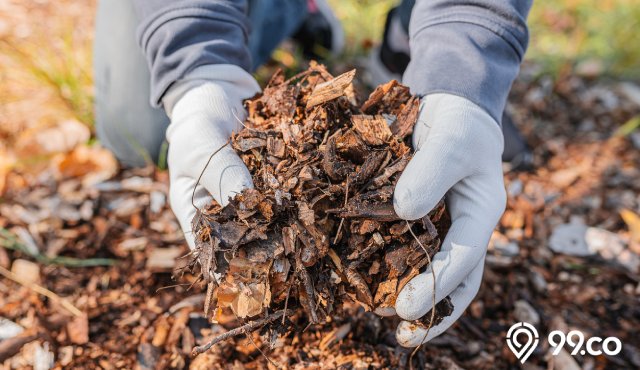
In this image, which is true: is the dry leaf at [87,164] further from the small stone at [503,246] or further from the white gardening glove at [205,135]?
the small stone at [503,246]

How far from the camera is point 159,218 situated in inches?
92.8

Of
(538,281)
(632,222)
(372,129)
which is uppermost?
(372,129)

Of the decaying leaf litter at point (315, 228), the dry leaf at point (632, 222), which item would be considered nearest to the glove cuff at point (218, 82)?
the decaying leaf litter at point (315, 228)

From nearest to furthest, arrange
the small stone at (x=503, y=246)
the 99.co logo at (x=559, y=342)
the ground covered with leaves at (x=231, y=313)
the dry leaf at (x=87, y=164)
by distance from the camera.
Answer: the ground covered with leaves at (x=231, y=313)
the 99.co logo at (x=559, y=342)
the small stone at (x=503, y=246)
the dry leaf at (x=87, y=164)

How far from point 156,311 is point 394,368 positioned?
938 mm

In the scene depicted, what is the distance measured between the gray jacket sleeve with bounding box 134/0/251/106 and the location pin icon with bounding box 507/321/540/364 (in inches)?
60.5

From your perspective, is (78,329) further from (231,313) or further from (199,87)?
(199,87)

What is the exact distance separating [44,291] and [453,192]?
163cm

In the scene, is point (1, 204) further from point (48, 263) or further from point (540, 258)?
point (540, 258)

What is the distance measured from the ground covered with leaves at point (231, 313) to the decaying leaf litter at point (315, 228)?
0.33 ft

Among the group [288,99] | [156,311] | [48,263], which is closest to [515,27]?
[288,99]

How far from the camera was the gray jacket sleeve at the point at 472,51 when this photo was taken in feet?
5.83

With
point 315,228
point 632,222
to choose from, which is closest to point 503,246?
point 632,222

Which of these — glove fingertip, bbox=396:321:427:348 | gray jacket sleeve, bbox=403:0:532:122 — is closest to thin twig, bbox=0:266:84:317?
glove fingertip, bbox=396:321:427:348
